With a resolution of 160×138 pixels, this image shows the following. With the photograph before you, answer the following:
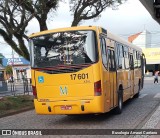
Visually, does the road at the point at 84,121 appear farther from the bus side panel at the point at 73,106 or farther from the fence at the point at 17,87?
the fence at the point at 17,87

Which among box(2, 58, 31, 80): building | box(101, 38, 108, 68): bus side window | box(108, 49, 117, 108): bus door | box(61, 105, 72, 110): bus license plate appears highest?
box(101, 38, 108, 68): bus side window

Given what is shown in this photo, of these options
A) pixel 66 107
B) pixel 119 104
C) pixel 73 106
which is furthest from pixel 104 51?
pixel 119 104

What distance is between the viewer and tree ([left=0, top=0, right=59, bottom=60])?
1802cm

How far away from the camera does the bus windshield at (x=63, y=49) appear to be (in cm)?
1175

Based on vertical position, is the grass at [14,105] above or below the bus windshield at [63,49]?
below

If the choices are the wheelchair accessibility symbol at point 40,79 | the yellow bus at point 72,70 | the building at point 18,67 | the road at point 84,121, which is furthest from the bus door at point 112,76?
the building at point 18,67

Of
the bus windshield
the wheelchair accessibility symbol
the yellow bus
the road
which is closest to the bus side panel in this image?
the yellow bus

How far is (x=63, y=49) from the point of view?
39.7ft

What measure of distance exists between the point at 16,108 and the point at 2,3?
512 centimetres

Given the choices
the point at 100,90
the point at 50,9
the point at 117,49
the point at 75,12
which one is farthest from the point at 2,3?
the point at 100,90

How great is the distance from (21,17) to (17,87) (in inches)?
341

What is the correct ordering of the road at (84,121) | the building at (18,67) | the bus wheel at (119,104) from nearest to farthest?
1. the road at (84,121)
2. the bus wheel at (119,104)
3. the building at (18,67)

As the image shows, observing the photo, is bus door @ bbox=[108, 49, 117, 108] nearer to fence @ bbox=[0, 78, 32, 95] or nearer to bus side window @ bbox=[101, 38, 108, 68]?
bus side window @ bbox=[101, 38, 108, 68]

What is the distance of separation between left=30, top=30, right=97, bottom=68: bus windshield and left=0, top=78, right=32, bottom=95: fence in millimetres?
12832
